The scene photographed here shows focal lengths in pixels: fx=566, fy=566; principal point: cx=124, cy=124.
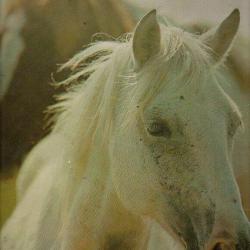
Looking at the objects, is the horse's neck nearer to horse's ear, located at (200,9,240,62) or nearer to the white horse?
the white horse

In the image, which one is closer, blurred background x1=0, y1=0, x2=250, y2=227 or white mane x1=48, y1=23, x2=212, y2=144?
white mane x1=48, y1=23, x2=212, y2=144

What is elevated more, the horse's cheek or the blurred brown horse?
the blurred brown horse

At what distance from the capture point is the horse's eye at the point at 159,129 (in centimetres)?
69

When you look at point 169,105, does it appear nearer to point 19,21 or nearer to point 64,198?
point 64,198

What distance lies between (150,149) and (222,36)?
0.18m

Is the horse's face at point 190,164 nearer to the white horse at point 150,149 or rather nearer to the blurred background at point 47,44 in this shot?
the white horse at point 150,149

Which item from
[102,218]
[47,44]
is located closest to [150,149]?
[102,218]

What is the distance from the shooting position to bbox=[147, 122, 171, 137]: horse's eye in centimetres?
69

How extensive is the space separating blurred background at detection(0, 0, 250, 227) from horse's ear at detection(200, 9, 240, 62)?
0.29ft

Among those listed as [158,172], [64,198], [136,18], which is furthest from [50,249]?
[136,18]

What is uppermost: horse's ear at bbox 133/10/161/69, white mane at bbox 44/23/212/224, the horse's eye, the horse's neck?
horse's ear at bbox 133/10/161/69

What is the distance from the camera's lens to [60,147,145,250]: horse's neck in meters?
0.76

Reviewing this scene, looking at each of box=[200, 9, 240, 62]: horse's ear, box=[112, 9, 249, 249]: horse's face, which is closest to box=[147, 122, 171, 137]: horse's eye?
box=[112, 9, 249, 249]: horse's face

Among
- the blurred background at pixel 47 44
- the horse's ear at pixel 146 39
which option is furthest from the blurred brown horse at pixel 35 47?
the horse's ear at pixel 146 39
